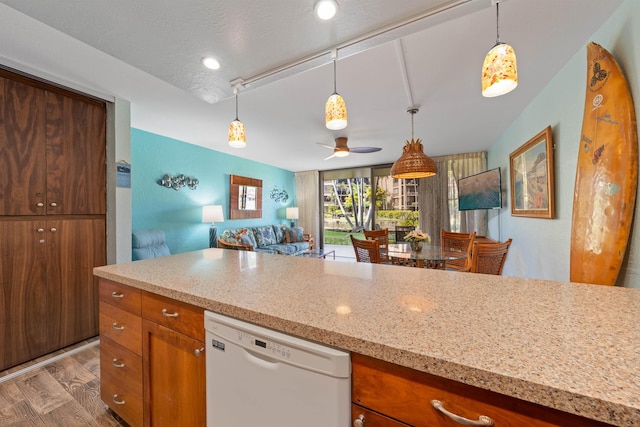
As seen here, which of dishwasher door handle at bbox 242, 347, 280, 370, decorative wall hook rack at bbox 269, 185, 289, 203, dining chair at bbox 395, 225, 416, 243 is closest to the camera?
dishwasher door handle at bbox 242, 347, 280, 370

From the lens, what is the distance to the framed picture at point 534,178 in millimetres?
2074

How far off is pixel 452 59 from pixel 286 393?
86.8 inches

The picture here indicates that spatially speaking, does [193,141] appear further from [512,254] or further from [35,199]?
[512,254]

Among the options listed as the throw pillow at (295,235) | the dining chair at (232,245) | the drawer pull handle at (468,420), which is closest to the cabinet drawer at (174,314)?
the drawer pull handle at (468,420)

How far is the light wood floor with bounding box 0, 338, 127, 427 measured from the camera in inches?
57.7

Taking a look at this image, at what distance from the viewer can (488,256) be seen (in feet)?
6.88

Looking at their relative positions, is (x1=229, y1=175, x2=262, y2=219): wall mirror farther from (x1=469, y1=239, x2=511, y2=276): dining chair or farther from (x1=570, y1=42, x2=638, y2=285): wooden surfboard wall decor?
(x1=570, y1=42, x2=638, y2=285): wooden surfboard wall decor

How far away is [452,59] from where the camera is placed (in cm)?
175

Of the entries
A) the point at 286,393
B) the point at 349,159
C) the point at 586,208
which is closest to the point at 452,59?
the point at 586,208

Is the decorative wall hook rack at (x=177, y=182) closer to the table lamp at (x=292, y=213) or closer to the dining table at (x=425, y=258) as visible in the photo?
the table lamp at (x=292, y=213)

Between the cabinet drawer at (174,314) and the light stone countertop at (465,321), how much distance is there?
53 mm

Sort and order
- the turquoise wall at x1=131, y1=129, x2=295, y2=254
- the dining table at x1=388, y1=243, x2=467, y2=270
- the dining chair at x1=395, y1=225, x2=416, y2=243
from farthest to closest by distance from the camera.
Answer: the dining chair at x1=395, y1=225, x2=416, y2=243
the turquoise wall at x1=131, y1=129, x2=295, y2=254
the dining table at x1=388, y1=243, x2=467, y2=270

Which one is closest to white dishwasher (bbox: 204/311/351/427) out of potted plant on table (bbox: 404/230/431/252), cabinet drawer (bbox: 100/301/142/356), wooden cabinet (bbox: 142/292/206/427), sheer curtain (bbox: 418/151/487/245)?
wooden cabinet (bbox: 142/292/206/427)

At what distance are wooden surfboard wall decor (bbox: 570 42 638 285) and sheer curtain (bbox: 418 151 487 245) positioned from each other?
10.6 ft
